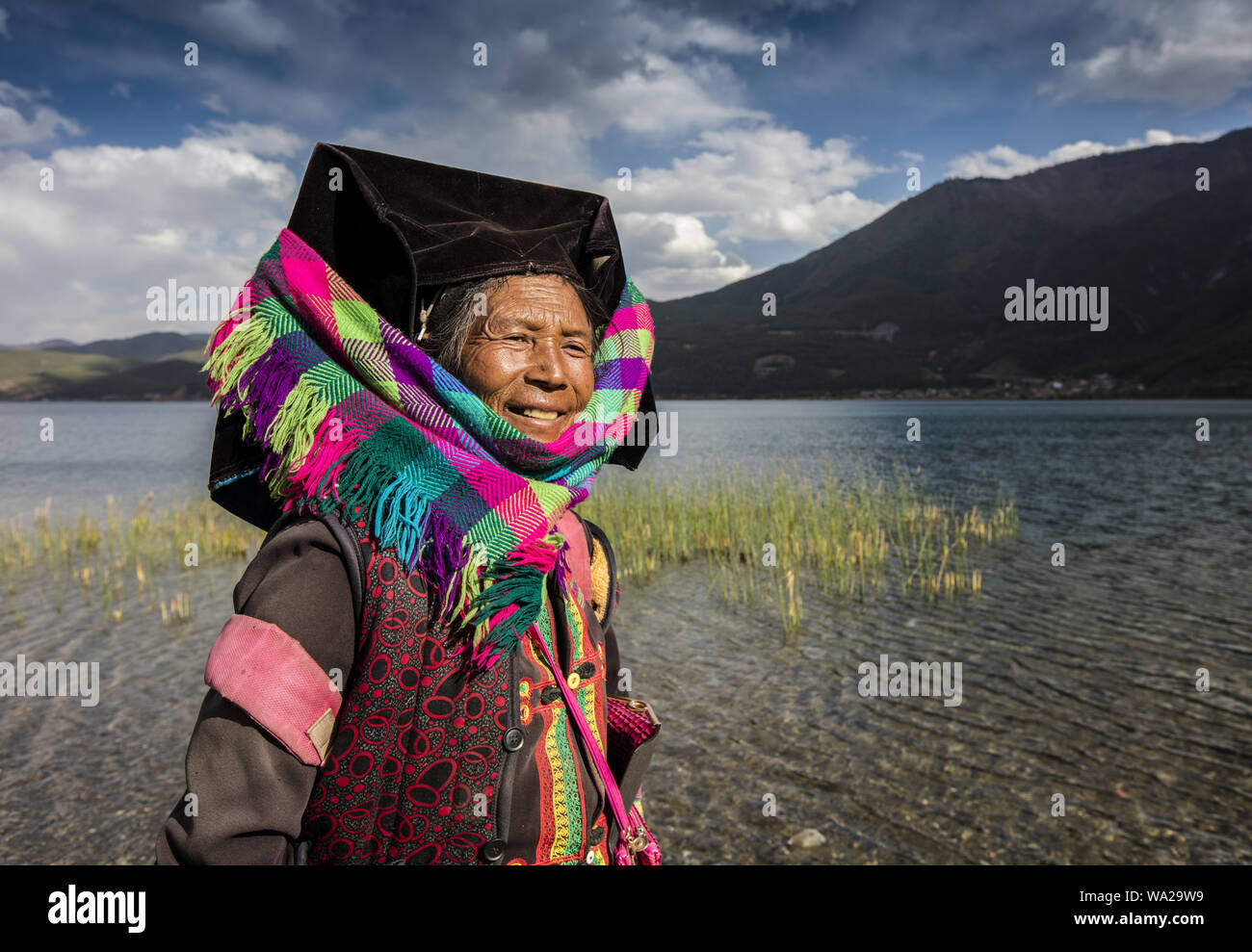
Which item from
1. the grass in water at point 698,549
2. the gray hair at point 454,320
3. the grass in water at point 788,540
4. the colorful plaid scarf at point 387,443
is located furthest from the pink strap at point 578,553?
the grass in water at point 788,540

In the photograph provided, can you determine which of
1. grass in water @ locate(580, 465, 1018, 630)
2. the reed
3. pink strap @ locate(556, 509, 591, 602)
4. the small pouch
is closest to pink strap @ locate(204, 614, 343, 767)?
pink strap @ locate(556, 509, 591, 602)

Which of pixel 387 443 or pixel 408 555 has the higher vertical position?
pixel 387 443

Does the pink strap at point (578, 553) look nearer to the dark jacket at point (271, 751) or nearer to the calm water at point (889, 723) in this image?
the dark jacket at point (271, 751)

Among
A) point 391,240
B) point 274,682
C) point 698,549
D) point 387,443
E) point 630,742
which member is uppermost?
point 391,240

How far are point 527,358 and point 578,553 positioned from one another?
480mm

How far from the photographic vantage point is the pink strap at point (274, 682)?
1.13 meters

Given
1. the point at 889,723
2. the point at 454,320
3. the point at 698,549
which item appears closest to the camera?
the point at 454,320

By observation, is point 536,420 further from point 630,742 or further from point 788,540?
point 788,540

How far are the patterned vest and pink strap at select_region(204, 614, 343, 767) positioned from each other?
0.26 feet

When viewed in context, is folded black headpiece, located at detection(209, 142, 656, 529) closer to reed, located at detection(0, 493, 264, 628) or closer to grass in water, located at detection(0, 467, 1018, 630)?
grass in water, located at detection(0, 467, 1018, 630)

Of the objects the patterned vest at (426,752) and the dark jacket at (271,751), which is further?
the patterned vest at (426,752)

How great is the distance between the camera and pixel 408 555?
129 cm

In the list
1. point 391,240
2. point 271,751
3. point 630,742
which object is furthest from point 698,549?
point 271,751

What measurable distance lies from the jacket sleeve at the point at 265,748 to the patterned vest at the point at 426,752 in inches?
2.1
